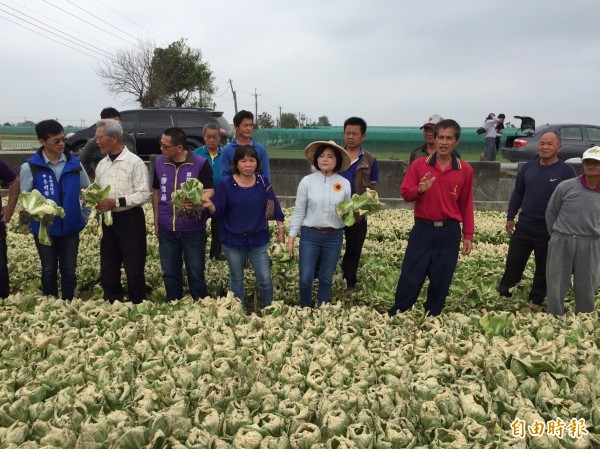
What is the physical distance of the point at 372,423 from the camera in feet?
7.13

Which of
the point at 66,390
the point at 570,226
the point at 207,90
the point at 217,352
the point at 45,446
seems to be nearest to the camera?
the point at 45,446

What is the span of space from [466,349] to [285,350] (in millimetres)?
1036

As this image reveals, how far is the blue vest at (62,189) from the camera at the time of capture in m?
4.82

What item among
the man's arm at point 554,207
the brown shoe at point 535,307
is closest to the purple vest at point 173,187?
the man's arm at point 554,207

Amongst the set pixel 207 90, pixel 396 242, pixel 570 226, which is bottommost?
pixel 396 242

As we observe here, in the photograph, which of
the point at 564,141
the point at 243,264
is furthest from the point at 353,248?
the point at 564,141

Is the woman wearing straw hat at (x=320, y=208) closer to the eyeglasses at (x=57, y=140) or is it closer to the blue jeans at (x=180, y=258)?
the blue jeans at (x=180, y=258)

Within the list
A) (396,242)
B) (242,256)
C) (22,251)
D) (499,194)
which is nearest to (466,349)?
(242,256)

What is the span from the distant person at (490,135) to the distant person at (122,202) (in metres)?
13.2

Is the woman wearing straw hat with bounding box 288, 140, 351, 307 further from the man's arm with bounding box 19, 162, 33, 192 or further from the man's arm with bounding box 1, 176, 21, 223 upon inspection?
the man's arm with bounding box 1, 176, 21, 223

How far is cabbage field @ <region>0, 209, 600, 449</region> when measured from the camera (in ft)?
6.95

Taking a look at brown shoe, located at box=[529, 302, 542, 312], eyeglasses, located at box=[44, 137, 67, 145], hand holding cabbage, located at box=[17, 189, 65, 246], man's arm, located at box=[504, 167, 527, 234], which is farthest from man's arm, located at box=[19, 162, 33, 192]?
brown shoe, located at box=[529, 302, 542, 312]

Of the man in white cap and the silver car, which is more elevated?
the silver car

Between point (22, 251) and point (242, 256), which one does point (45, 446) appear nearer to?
point (242, 256)
